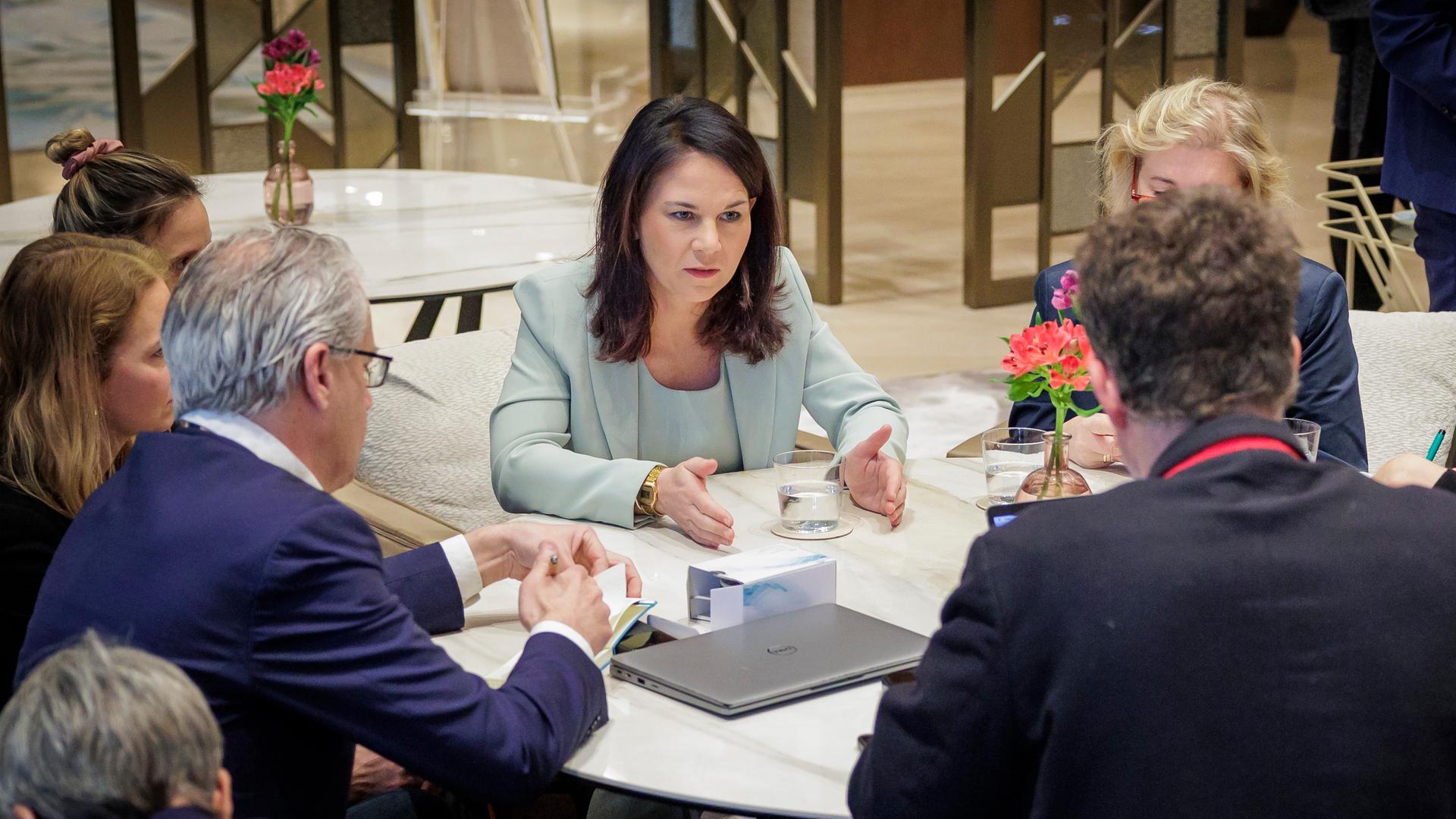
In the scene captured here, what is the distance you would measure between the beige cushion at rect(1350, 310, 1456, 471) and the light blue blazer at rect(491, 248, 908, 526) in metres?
1.10

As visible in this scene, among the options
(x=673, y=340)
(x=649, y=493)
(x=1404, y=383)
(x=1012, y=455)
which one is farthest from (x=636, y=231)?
(x=1404, y=383)

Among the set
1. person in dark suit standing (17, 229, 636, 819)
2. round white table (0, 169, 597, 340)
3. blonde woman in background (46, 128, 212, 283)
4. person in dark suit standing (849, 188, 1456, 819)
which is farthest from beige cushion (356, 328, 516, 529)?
person in dark suit standing (849, 188, 1456, 819)

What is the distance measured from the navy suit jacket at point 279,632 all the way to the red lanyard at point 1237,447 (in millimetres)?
678

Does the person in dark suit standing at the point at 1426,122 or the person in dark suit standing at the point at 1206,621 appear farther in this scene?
the person in dark suit standing at the point at 1426,122

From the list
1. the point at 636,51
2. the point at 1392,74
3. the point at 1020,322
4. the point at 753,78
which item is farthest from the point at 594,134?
the point at 1392,74

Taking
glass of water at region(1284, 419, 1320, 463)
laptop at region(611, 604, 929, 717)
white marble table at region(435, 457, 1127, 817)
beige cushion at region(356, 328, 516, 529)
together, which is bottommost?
beige cushion at region(356, 328, 516, 529)

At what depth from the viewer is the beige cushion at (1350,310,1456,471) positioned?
9.92ft

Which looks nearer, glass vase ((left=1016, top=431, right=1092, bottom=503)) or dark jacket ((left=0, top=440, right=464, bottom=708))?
dark jacket ((left=0, top=440, right=464, bottom=708))

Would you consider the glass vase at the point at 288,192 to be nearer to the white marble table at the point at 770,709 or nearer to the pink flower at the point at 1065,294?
the white marble table at the point at 770,709

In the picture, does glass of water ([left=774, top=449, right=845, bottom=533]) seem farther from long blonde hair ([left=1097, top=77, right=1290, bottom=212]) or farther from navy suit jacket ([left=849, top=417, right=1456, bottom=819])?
navy suit jacket ([left=849, top=417, right=1456, bottom=819])

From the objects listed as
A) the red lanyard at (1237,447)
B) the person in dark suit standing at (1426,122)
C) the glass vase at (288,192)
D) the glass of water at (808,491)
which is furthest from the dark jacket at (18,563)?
the person in dark suit standing at (1426,122)

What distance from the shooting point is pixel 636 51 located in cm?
766

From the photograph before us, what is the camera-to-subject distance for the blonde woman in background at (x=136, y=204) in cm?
258

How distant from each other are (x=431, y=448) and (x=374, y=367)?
1.48m
